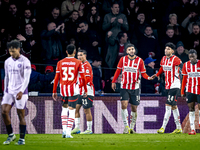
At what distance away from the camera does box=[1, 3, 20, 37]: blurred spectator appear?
11.2 metres

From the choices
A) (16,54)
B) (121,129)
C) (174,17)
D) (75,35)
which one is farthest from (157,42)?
(16,54)

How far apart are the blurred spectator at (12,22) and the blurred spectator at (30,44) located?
0.27 metres

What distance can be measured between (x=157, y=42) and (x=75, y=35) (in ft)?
9.45

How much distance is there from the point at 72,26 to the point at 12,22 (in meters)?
1.98

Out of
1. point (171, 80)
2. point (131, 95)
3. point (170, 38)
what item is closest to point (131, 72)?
point (131, 95)

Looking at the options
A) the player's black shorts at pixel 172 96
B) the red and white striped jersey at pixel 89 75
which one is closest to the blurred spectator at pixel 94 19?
the red and white striped jersey at pixel 89 75

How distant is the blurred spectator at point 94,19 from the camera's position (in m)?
12.1

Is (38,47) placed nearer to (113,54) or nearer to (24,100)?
(113,54)

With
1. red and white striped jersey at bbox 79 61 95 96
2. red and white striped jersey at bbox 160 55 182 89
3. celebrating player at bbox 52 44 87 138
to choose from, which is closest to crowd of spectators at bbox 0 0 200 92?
red and white striped jersey at bbox 79 61 95 96

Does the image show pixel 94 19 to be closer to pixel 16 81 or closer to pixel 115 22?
pixel 115 22

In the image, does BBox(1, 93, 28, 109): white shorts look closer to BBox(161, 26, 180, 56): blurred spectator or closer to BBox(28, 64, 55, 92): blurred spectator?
BBox(28, 64, 55, 92): blurred spectator

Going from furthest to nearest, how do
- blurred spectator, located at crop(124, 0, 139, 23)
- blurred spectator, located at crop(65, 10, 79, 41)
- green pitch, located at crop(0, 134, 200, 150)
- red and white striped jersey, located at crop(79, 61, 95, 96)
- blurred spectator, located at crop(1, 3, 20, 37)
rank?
blurred spectator, located at crop(124, 0, 139, 23)
blurred spectator, located at crop(65, 10, 79, 41)
blurred spectator, located at crop(1, 3, 20, 37)
red and white striped jersey, located at crop(79, 61, 95, 96)
green pitch, located at crop(0, 134, 200, 150)

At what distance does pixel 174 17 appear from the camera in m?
12.6

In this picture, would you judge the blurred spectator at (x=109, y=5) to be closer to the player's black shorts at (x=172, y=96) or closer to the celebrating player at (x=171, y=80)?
the celebrating player at (x=171, y=80)
